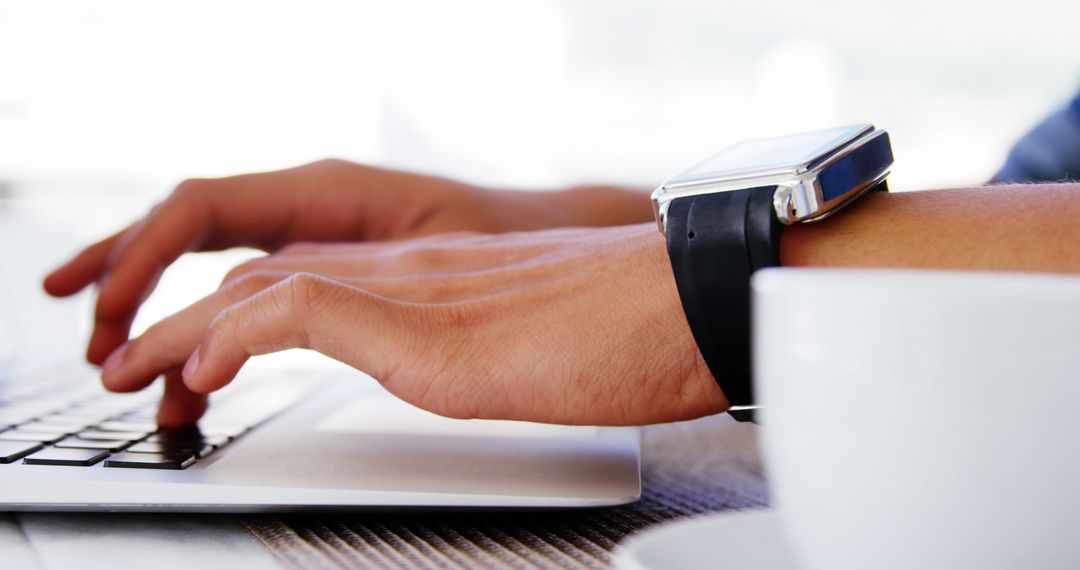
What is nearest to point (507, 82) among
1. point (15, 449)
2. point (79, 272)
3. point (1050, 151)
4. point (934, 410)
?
point (1050, 151)

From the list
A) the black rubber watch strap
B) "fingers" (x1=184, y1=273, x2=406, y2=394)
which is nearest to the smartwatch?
the black rubber watch strap

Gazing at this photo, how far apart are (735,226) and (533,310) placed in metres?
0.13

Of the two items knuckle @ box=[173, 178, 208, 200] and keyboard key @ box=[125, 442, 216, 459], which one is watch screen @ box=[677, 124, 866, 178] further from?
knuckle @ box=[173, 178, 208, 200]

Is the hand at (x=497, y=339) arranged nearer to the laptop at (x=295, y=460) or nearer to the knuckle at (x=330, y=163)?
the laptop at (x=295, y=460)

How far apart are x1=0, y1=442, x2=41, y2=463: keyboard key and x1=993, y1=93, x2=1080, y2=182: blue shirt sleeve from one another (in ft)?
2.85

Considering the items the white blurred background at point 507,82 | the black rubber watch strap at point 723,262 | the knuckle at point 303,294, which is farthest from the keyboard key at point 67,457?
the white blurred background at point 507,82

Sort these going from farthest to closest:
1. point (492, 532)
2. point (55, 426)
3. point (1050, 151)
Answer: point (1050, 151)
point (55, 426)
point (492, 532)

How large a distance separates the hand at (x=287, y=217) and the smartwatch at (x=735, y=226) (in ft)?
1.46

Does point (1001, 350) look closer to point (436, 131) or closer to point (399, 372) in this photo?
point (399, 372)

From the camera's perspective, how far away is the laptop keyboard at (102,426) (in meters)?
0.37

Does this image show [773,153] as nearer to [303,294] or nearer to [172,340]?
[303,294]

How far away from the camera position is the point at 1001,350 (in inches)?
6.7

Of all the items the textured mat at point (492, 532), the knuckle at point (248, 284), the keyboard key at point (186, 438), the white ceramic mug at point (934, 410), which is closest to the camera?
the white ceramic mug at point (934, 410)

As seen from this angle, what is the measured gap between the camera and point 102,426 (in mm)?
455
